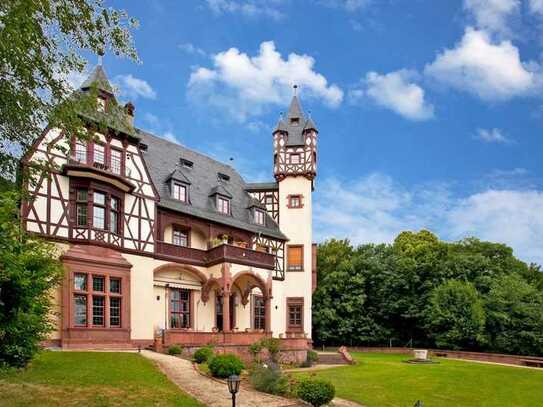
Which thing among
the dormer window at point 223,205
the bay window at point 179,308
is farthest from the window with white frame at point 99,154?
the dormer window at point 223,205

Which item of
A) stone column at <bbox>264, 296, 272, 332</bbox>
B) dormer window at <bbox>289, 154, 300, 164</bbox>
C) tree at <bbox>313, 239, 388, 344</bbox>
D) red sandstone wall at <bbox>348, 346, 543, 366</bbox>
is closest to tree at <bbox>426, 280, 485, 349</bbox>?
red sandstone wall at <bbox>348, 346, 543, 366</bbox>

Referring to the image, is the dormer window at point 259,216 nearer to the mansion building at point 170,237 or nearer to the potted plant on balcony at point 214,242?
the mansion building at point 170,237

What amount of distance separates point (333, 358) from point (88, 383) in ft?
65.1

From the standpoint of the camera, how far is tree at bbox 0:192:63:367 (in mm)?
11625

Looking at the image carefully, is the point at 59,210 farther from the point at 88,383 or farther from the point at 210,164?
the point at 210,164

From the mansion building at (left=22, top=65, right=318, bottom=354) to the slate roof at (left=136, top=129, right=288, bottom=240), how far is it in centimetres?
10

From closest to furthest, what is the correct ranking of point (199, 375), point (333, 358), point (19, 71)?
point (19, 71) → point (199, 375) → point (333, 358)

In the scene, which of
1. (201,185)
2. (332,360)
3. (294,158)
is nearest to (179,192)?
(201,185)

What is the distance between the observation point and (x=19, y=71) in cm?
1039

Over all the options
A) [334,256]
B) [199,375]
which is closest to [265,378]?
[199,375]

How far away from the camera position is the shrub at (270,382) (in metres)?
17.7

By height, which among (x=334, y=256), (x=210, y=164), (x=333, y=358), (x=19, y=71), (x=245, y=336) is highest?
(x=210, y=164)

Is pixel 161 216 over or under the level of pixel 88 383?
over

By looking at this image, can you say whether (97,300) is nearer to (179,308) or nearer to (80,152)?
(80,152)
